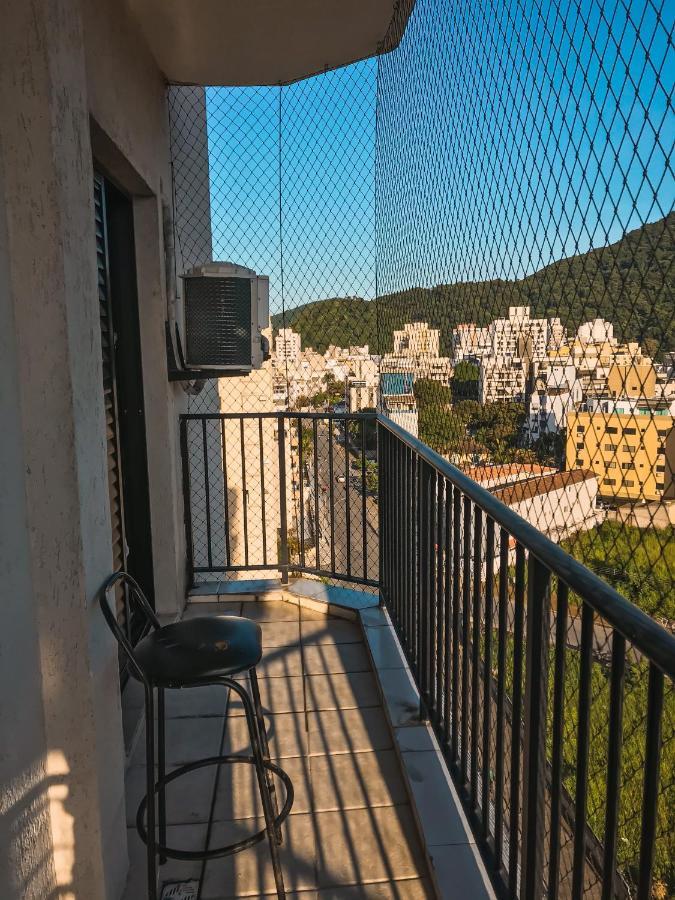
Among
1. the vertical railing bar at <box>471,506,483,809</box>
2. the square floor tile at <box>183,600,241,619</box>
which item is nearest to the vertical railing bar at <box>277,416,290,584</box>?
the square floor tile at <box>183,600,241,619</box>

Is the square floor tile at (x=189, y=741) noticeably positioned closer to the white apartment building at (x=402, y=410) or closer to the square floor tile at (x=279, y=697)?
the square floor tile at (x=279, y=697)

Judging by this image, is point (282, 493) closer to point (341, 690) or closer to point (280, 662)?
point (280, 662)

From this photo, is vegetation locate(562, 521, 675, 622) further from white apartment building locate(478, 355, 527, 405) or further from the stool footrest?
the stool footrest

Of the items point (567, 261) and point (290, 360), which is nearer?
point (567, 261)

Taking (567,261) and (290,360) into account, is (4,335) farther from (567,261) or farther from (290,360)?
(290,360)

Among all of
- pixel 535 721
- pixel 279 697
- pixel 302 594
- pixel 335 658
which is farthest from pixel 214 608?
pixel 535 721

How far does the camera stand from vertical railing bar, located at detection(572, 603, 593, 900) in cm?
97

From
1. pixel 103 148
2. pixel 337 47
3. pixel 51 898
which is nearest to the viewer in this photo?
pixel 51 898

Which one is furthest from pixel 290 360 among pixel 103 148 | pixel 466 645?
pixel 466 645

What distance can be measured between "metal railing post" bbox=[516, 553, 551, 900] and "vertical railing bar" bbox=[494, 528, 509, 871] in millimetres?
162

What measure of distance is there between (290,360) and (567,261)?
381cm

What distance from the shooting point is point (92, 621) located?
1593mm

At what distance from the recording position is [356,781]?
2.23 metres

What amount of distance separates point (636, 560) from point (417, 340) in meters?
2.11
